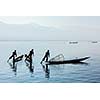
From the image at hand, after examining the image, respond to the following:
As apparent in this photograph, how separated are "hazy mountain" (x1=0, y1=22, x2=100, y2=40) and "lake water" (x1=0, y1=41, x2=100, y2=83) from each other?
0.04 meters

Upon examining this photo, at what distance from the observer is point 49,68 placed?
359 cm

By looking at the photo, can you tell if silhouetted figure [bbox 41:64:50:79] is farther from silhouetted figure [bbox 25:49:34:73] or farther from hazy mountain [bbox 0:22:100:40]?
hazy mountain [bbox 0:22:100:40]

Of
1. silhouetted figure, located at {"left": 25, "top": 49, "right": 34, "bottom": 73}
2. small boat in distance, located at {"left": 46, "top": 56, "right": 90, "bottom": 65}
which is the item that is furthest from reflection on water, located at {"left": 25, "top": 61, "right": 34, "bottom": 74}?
small boat in distance, located at {"left": 46, "top": 56, "right": 90, "bottom": 65}

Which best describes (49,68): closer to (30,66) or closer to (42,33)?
(30,66)

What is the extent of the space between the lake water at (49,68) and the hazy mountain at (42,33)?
42mm

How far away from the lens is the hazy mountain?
11.7ft

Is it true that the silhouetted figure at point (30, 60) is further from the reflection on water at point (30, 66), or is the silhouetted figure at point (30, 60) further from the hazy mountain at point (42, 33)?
the hazy mountain at point (42, 33)

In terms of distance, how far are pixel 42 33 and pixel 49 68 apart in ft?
0.96

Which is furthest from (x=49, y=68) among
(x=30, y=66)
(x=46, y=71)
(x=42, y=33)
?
(x=42, y=33)

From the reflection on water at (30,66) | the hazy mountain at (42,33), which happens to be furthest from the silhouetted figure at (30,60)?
the hazy mountain at (42,33)
